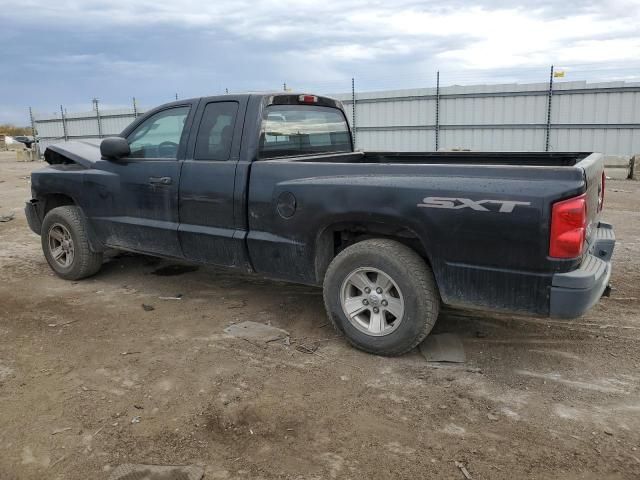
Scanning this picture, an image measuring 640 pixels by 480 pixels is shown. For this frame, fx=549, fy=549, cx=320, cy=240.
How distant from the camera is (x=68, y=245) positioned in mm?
5945

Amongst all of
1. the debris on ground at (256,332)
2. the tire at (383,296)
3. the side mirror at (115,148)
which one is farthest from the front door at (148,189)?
the tire at (383,296)

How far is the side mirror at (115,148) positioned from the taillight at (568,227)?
3783 millimetres

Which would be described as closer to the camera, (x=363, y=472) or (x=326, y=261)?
(x=363, y=472)

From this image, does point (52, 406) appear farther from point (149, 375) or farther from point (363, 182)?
point (363, 182)

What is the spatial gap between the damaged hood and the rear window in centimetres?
213

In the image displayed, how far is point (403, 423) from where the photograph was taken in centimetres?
310

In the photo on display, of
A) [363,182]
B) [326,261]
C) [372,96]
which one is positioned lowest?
[326,261]

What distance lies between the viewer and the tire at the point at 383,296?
3688mm

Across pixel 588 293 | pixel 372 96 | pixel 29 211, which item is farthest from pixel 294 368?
pixel 372 96

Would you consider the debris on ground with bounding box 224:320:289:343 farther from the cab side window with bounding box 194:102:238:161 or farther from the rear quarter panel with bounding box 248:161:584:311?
the cab side window with bounding box 194:102:238:161

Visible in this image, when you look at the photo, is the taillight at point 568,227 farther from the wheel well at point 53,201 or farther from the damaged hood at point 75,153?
the wheel well at point 53,201

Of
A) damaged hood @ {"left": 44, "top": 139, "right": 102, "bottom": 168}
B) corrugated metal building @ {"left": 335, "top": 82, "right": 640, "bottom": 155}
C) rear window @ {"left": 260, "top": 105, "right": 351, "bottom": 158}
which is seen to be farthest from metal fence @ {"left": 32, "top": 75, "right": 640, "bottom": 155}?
damaged hood @ {"left": 44, "top": 139, "right": 102, "bottom": 168}

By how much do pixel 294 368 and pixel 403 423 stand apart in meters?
0.98

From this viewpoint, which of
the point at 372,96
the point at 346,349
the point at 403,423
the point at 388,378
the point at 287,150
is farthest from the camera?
the point at 372,96
